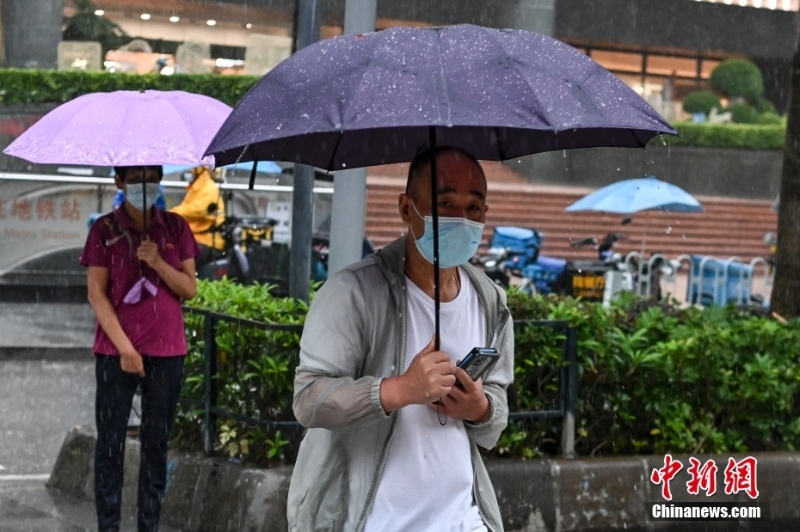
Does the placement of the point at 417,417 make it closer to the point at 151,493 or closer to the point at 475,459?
the point at 475,459

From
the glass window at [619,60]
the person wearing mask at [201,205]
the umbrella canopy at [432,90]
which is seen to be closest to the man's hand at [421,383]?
the umbrella canopy at [432,90]

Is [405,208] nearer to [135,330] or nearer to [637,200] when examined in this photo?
[135,330]

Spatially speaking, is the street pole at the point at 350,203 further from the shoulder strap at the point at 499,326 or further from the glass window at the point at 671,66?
the glass window at the point at 671,66

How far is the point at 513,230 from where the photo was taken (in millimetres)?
17688

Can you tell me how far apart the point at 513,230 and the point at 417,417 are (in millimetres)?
14884

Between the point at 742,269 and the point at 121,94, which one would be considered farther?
the point at 742,269

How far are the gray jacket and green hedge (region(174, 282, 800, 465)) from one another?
10.7ft

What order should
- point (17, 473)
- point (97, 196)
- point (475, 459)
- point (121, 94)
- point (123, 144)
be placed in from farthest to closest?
point (97, 196) → point (17, 473) → point (121, 94) → point (123, 144) → point (475, 459)

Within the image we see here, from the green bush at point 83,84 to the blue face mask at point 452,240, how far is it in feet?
52.6

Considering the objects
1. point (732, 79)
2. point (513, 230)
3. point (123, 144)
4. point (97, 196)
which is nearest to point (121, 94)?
point (123, 144)

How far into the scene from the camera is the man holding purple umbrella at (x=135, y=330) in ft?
18.2

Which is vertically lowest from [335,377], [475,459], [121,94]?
[475,459]

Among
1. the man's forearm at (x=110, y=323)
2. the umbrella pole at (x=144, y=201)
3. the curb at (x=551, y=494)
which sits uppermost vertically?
the umbrella pole at (x=144, y=201)

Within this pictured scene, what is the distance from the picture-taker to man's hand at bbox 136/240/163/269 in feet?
18.0
